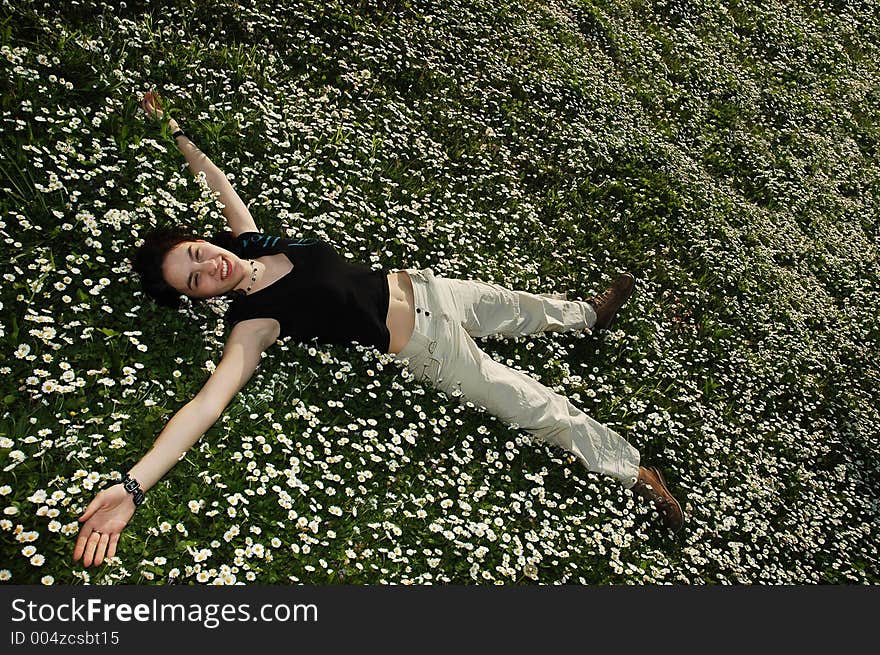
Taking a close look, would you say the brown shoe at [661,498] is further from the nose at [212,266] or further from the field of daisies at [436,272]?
the nose at [212,266]

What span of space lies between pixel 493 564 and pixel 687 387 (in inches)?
140

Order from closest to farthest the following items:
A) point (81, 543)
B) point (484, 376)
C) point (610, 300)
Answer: point (81, 543) < point (484, 376) < point (610, 300)

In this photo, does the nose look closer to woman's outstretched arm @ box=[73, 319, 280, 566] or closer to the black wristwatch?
woman's outstretched arm @ box=[73, 319, 280, 566]

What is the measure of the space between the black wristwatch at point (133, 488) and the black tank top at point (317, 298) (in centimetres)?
148

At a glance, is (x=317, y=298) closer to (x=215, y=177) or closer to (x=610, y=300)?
(x=215, y=177)

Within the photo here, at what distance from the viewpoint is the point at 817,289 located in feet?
32.0

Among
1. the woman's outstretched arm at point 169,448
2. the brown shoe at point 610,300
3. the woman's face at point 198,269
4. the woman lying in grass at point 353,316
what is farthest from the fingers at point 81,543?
the brown shoe at point 610,300

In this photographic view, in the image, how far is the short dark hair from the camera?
15.7ft

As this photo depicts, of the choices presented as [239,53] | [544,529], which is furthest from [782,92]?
[544,529]

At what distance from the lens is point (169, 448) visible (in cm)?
407

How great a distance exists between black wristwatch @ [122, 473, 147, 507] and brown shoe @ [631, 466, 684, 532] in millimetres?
3979

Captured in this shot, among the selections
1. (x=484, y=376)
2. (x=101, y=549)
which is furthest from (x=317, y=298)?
(x=101, y=549)

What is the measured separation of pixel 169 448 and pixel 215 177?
8.87ft

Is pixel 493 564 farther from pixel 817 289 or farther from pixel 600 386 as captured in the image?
pixel 817 289
